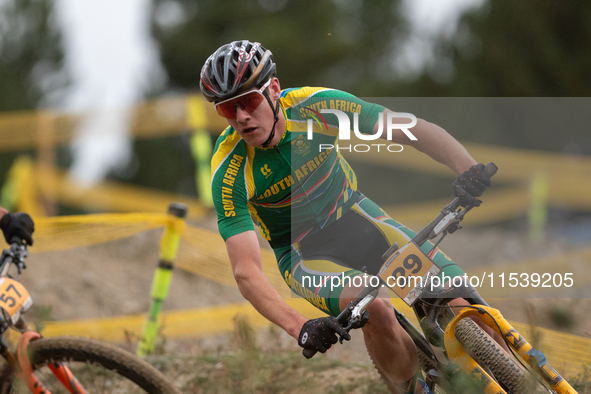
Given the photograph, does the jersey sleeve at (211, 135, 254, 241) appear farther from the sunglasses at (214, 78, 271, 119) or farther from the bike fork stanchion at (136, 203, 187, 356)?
the bike fork stanchion at (136, 203, 187, 356)

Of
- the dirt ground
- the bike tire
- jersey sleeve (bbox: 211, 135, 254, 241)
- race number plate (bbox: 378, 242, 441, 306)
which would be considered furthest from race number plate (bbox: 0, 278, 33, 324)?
the dirt ground

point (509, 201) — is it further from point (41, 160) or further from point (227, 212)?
point (227, 212)

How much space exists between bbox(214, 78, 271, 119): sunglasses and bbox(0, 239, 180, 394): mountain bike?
4.74 ft

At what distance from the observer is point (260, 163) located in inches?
139

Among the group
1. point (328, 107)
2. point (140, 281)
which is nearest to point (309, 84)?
point (140, 281)

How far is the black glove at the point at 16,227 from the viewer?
351 cm

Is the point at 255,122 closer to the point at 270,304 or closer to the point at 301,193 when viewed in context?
the point at 301,193

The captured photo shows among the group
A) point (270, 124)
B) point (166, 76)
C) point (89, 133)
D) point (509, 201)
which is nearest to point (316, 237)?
point (270, 124)

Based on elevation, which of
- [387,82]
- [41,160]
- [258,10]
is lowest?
[41,160]

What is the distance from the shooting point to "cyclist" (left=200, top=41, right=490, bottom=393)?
3.26 meters

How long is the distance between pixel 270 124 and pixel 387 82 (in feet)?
79.2

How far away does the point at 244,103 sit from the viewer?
3314 mm

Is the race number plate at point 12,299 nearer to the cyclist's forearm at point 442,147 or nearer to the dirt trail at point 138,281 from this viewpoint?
Result: the cyclist's forearm at point 442,147

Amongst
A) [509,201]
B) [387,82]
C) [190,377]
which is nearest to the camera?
[190,377]
